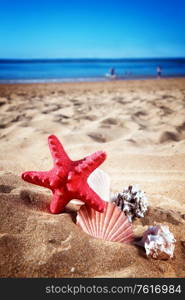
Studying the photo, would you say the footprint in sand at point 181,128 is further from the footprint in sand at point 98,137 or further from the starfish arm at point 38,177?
the starfish arm at point 38,177

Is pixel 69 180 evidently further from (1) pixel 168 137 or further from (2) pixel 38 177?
(1) pixel 168 137

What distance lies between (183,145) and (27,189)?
2323 millimetres

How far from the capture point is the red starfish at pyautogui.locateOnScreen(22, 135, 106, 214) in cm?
179

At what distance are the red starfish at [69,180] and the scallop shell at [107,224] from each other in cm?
7

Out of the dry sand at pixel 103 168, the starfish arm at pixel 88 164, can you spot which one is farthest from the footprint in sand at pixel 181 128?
the starfish arm at pixel 88 164

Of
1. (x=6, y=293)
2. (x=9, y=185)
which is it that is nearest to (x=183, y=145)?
(x=9, y=185)

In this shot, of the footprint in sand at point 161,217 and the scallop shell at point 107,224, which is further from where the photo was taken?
the footprint in sand at point 161,217

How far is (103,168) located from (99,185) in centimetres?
82

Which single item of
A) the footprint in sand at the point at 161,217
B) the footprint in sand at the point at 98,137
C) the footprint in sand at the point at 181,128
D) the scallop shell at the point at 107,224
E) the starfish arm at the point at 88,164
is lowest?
the footprint in sand at the point at 161,217

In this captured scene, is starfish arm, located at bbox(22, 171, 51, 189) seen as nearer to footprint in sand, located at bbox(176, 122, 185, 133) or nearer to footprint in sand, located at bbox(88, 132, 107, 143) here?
footprint in sand, located at bbox(88, 132, 107, 143)

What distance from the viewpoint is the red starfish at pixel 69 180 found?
1.79 metres

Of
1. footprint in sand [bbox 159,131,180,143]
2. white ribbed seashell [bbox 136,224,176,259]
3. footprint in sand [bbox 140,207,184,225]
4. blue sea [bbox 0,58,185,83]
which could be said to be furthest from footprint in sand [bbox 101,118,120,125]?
blue sea [bbox 0,58,185,83]

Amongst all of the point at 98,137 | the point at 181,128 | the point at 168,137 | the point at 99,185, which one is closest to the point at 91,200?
the point at 99,185

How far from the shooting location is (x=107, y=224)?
1.77 m
